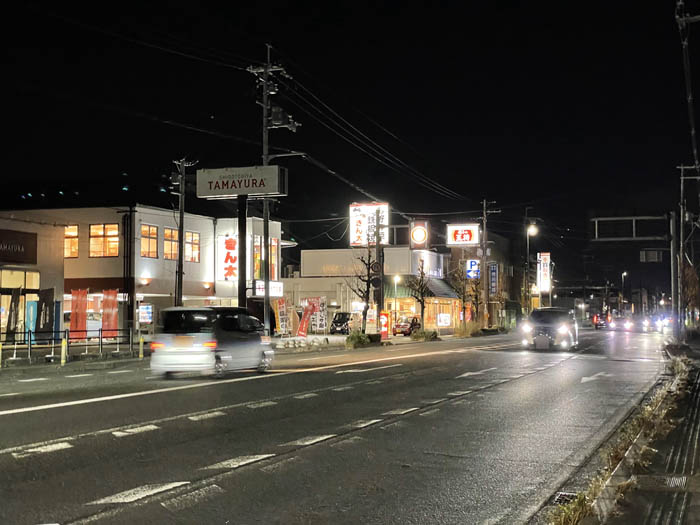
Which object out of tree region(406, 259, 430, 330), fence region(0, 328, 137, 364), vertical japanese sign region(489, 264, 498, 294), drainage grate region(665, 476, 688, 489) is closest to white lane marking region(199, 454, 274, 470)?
drainage grate region(665, 476, 688, 489)

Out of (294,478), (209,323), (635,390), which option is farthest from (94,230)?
(294,478)

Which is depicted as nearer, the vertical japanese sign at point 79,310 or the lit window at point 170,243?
the vertical japanese sign at point 79,310

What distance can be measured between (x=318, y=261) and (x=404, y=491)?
57.6 m

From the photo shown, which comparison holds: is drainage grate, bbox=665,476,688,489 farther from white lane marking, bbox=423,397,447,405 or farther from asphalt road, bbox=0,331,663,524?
white lane marking, bbox=423,397,447,405

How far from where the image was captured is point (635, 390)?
16.3m

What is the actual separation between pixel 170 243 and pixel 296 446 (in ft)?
115

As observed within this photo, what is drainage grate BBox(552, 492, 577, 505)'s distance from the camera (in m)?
6.83

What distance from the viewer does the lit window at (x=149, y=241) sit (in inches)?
1608

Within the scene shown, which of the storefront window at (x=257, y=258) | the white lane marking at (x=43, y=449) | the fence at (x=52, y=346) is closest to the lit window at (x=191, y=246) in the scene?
the storefront window at (x=257, y=258)

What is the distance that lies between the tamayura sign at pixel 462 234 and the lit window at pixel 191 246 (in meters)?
23.2

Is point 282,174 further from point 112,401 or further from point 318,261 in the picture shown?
point 318,261

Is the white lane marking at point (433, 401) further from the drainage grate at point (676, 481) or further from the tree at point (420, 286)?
the tree at point (420, 286)

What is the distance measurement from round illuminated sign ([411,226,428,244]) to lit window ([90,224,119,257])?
18286mm

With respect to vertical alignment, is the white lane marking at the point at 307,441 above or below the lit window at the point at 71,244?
below
